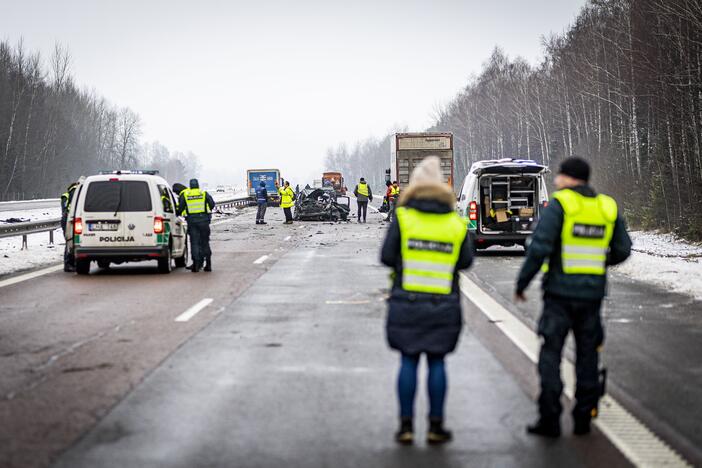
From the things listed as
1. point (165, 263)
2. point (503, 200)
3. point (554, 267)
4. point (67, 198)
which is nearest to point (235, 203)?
point (67, 198)

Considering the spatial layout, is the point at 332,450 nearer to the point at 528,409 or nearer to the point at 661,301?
the point at 528,409

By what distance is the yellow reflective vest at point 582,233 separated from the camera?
5.91 m

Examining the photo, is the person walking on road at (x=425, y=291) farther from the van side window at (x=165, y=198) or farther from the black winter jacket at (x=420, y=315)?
the van side window at (x=165, y=198)

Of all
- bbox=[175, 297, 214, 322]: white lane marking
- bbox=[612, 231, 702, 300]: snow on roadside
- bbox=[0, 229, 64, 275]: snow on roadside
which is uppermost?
bbox=[0, 229, 64, 275]: snow on roadside

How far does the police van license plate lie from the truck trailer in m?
20.6

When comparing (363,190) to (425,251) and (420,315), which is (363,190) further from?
(420,315)

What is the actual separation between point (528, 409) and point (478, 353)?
7.27 ft

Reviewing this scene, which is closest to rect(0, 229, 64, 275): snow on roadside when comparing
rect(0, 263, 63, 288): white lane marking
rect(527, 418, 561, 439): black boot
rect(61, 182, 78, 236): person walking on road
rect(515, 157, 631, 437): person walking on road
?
rect(0, 263, 63, 288): white lane marking

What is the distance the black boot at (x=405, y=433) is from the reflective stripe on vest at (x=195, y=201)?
1190 cm

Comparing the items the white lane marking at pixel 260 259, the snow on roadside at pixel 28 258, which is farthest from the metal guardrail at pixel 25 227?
the white lane marking at pixel 260 259

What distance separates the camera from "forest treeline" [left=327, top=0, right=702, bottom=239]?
28.5m

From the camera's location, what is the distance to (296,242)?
86.1 feet

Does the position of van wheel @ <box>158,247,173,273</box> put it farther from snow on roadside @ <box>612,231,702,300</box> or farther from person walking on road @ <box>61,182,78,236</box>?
snow on roadside @ <box>612,231,702,300</box>

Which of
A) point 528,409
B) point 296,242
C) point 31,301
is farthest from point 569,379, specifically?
point 296,242
